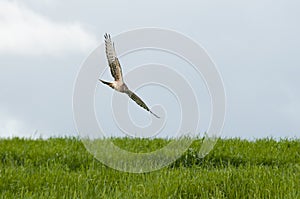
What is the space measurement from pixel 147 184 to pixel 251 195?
4.36ft

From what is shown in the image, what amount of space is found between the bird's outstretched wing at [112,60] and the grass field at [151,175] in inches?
73.4

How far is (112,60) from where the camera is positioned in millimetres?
5262

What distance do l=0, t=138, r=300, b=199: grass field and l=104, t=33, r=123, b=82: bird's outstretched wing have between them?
6.12 feet

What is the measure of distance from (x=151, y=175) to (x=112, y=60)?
2885mm

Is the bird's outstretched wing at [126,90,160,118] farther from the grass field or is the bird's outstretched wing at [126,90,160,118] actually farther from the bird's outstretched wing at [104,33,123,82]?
the grass field

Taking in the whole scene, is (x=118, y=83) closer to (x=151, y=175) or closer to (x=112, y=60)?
(x=112, y=60)

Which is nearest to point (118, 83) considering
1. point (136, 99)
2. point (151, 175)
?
point (136, 99)

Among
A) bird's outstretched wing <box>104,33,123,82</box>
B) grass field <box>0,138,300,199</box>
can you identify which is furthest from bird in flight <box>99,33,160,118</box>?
grass field <box>0,138,300,199</box>

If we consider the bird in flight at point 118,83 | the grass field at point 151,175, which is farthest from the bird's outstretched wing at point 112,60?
the grass field at point 151,175

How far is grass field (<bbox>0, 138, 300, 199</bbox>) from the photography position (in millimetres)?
6715

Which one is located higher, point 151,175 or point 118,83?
point 118,83

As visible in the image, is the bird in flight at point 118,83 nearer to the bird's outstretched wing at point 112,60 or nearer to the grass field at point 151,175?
the bird's outstretched wing at point 112,60

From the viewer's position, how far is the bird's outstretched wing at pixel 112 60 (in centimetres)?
518

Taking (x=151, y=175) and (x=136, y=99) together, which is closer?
(x=136, y=99)
